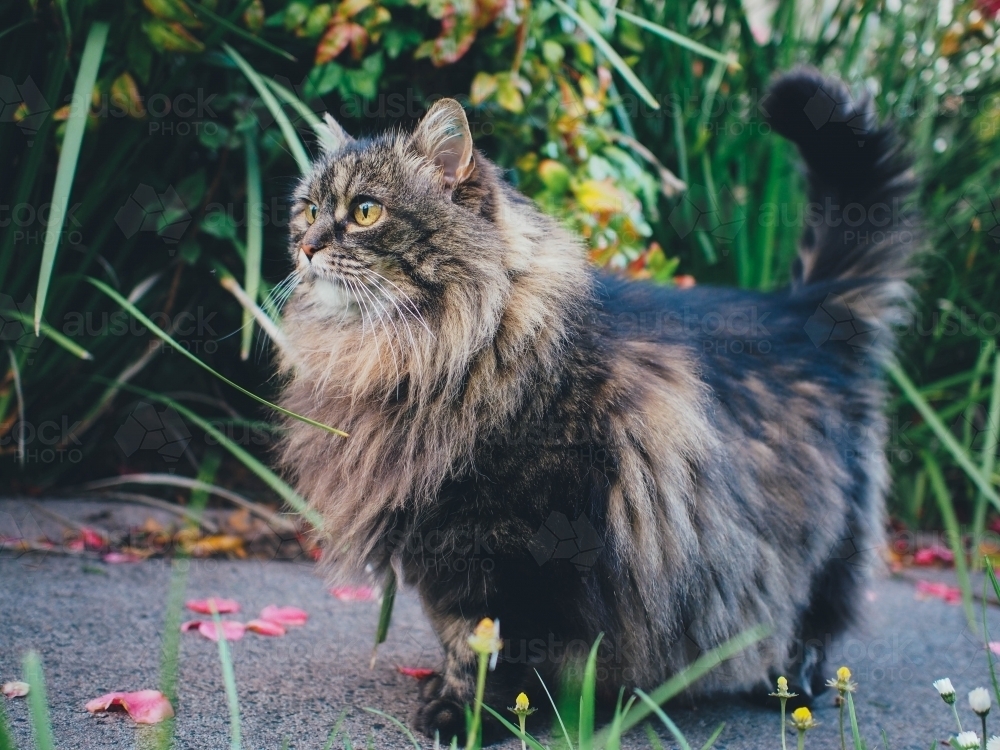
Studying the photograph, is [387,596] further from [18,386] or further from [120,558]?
[18,386]

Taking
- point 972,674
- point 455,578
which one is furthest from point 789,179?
point 455,578

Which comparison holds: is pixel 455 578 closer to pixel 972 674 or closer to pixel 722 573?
pixel 722 573

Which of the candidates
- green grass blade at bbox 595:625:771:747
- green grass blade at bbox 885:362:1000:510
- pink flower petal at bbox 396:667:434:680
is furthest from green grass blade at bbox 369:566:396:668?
green grass blade at bbox 885:362:1000:510

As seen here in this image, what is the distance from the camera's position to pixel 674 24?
3.24 metres

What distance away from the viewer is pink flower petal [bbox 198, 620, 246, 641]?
1877mm

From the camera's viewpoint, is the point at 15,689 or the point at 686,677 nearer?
the point at 686,677

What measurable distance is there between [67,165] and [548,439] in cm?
131

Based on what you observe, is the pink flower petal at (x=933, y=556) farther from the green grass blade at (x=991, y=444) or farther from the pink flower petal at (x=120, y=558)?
the pink flower petal at (x=120, y=558)

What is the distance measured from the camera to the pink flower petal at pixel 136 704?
139 cm

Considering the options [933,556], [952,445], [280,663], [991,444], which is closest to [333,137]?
[280,663]

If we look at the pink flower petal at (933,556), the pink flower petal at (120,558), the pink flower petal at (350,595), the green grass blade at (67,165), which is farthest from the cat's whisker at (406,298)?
the pink flower petal at (933,556)

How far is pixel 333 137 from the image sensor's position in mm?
2092

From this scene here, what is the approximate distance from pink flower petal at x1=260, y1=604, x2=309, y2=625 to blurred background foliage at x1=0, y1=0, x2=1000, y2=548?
45 cm

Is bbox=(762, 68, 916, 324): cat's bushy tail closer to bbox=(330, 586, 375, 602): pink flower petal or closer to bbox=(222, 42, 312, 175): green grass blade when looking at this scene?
bbox=(222, 42, 312, 175): green grass blade
